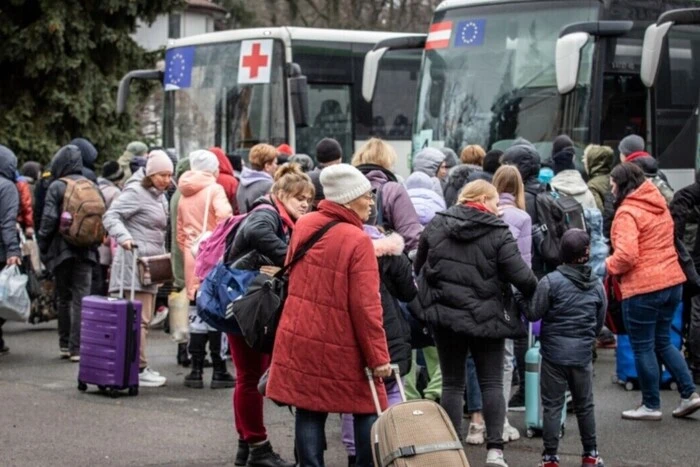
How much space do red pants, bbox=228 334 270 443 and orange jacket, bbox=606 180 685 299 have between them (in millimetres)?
2770

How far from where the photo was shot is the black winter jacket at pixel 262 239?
8.04 meters

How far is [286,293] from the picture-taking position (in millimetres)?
7281

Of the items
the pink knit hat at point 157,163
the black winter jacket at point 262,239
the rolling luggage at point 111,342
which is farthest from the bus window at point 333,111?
Result: the black winter jacket at point 262,239

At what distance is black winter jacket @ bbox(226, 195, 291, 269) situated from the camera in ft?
26.4

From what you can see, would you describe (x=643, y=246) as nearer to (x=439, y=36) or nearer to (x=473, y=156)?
(x=473, y=156)

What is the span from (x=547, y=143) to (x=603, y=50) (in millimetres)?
1101

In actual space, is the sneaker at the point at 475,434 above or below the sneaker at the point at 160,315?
above

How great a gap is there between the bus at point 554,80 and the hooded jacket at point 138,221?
4666 mm

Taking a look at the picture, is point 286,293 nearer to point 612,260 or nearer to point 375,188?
point 375,188

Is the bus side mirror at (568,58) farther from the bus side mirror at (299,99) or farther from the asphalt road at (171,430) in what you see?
the bus side mirror at (299,99)

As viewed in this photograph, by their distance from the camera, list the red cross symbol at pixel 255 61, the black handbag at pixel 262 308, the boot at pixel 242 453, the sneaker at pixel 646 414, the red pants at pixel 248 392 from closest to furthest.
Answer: the black handbag at pixel 262 308 < the red pants at pixel 248 392 < the boot at pixel 242 453 < the sneaker at pixel 646 414 < the red cross symbol at pixel 255 61

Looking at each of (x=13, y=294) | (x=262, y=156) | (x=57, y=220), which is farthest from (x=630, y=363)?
(x=13, y=294)

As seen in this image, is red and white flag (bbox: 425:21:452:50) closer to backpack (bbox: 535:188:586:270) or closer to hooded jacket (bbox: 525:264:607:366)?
backpack (bbox: 535:188:586:270)

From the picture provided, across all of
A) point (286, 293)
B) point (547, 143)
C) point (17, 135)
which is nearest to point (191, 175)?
point (286, 293)
